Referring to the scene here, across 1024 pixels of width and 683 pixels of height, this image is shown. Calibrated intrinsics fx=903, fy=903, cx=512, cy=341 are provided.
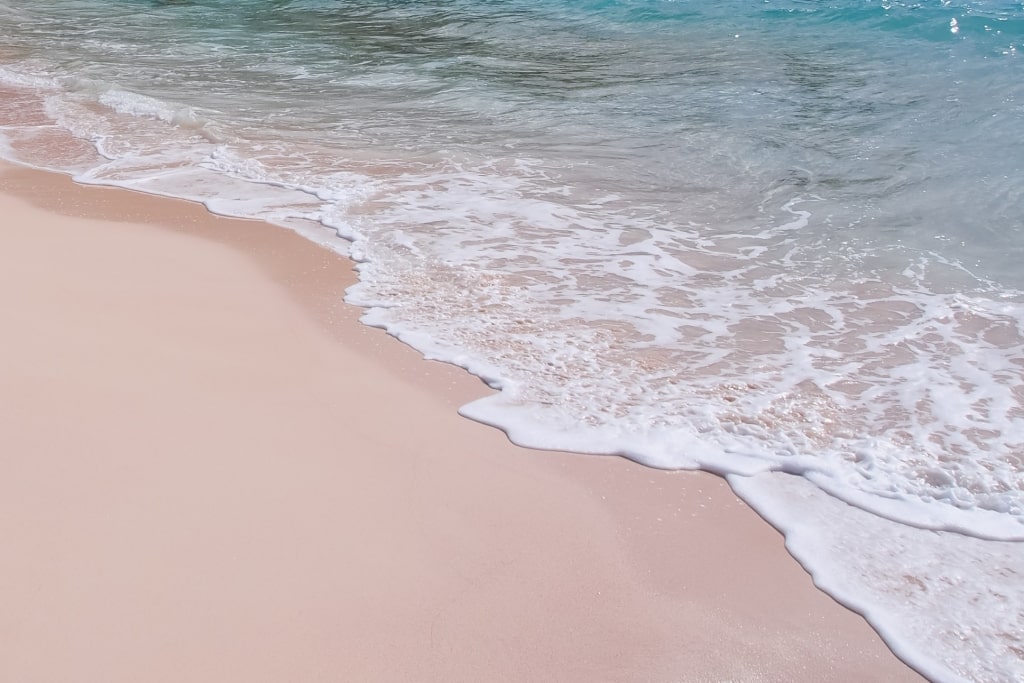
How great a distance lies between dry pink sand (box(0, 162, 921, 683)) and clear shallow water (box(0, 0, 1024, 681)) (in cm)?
21

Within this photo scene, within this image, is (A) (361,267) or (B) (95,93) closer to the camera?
(A) (361,267)

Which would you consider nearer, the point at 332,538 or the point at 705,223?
the point at 332,538

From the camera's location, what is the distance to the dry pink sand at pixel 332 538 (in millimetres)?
2115

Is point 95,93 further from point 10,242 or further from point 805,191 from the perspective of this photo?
point 805,191

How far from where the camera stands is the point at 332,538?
2471 mm

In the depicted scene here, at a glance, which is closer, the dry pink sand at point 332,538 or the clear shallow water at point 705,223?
the dry pink sand at point 332,538

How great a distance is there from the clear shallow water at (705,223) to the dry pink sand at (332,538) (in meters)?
0.21

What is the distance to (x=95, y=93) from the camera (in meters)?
8.76

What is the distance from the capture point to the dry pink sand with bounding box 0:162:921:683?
2.12 metres

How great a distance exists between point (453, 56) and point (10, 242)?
7.16 meters

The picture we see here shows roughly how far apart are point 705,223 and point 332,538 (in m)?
3.49

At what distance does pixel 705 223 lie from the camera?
530cm

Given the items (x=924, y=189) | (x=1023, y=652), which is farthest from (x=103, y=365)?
(x=924, y=189)

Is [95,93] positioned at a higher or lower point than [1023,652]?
higher
